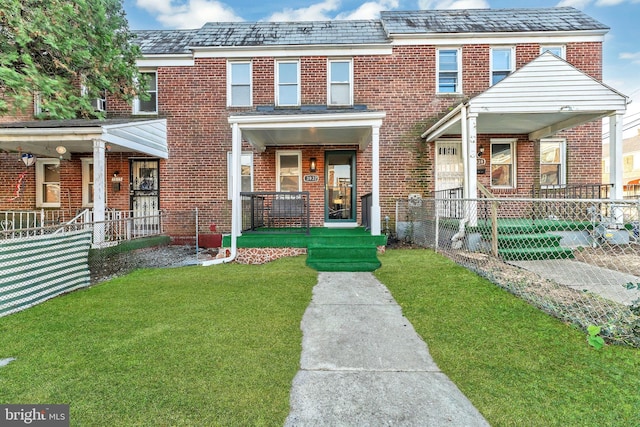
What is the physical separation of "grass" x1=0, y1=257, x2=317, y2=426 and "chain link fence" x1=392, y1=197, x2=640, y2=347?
3063mm

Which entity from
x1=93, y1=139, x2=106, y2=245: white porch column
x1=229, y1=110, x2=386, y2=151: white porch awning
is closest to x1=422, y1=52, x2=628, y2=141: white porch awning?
x1=229, y1=110, x2=386, y2=151: white porch awning

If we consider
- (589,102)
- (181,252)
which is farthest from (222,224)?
(589,102)

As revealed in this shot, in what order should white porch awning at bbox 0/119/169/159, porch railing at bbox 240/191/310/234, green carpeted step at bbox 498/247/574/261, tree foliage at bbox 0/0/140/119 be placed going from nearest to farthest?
tree foliage at bbox 0/0/140/119
green carpeted step at bbox 498/247/574/261
white porch awning at bbox 0/119/169/159
porch railing at bbox 240/191/310/234

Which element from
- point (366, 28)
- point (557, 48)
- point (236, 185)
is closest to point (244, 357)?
point (236, 185)

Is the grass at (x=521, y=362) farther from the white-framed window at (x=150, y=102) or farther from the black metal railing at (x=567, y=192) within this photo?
the white-framed window at (x=150, y=102)

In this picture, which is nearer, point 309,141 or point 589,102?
point 589,102

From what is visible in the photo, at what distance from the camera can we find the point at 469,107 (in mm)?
7105

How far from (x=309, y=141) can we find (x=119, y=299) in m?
6.51

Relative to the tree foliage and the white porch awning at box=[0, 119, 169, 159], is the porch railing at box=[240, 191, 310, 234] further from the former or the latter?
the tree foliage

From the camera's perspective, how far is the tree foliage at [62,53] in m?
5.29

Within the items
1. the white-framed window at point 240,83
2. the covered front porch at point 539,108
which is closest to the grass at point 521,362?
the covered front porch at point 539,108

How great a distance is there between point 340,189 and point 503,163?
17.1ft

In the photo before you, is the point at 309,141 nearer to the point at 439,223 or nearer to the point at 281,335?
the point at 439,223

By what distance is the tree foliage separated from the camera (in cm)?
529
